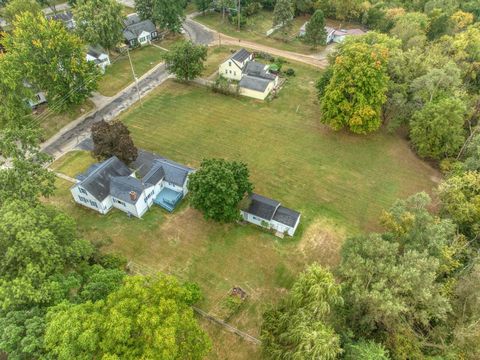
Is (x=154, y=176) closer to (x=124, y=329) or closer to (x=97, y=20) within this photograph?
(x=124, y=329)

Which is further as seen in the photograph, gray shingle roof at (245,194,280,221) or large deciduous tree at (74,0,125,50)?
large deciduous tree at (74,0,125,50)

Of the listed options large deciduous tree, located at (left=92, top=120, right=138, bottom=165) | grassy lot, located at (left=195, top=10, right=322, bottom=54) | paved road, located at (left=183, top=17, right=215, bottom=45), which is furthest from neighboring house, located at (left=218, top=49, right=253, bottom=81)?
large deciduous tree, located at (left=92, top=120, right=138, bottom=165)

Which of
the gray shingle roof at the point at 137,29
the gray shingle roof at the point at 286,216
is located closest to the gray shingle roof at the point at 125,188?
the gray shingle roof at the point at 286,216

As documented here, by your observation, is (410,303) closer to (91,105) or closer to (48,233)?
(48,233)

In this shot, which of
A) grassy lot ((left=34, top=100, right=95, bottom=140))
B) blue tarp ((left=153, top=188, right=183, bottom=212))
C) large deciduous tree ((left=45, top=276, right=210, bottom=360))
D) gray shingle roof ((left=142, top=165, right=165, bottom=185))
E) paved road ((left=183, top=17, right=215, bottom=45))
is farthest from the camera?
paved road ((left=183, top=17, right=215, bottom=45))

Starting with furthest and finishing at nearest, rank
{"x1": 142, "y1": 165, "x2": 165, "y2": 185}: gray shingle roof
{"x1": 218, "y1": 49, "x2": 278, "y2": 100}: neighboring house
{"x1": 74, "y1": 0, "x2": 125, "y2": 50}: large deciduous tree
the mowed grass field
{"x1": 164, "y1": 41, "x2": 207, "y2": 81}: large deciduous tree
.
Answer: {"x1": 74, "y1": 0, "x2": 125, "y2": 50}: large deciduous tree, {"x1": 218, "y1": 49, "x2": 278, "y2": 100}: neighboring house, {"x1": 164, "y1": 41, "x2": 207, "y2": 81}: large deciduous tree, {"x1": 142, "y1": 165, "x2": 165, "y2": 185}: gray shingle roof, the mowed grass field

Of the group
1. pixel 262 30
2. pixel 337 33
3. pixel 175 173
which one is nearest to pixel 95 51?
pixel 175 173

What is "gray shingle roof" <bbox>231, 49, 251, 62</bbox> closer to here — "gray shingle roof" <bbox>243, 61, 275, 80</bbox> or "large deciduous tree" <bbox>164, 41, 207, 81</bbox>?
"gray shingle roof" <bbox>243, 61, 275, 80</bbox>

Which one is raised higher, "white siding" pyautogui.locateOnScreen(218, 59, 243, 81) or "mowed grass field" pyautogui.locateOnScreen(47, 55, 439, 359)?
"white siding" pyautogui.locateOnScreen(218, 59, 243, 81)
